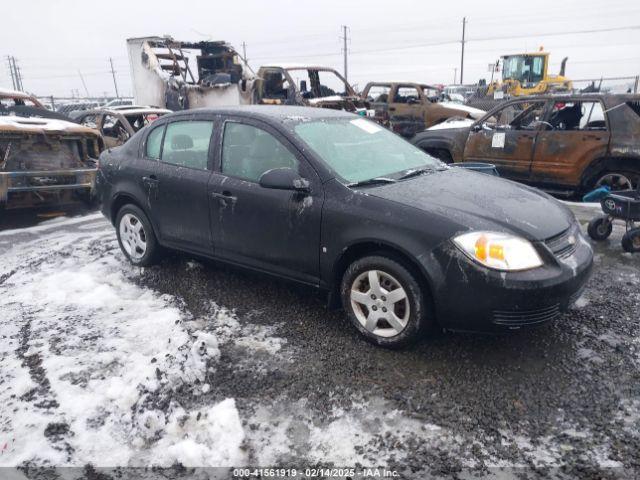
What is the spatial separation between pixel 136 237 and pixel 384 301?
2.86 m

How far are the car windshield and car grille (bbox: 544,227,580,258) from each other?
1.18 meters

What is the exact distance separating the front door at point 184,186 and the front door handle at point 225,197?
14 cm

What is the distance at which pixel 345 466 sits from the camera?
230cm

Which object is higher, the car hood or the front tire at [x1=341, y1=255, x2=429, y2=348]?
the car hood

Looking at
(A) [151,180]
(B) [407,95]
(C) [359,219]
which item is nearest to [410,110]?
(B) [407,95]

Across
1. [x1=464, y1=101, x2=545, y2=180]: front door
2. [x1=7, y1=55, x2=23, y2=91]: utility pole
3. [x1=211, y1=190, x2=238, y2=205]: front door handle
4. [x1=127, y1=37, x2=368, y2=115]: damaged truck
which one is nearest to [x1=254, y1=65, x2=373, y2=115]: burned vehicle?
[x1=127, y1=37, x2=368, y2=115]: damaged truck

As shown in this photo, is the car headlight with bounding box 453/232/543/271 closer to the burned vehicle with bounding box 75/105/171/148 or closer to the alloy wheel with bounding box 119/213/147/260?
the alloy wheel with bounding box 119/213/147/260

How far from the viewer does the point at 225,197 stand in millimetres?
3875

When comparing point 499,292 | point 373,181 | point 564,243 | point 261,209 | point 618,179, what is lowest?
point 618,179

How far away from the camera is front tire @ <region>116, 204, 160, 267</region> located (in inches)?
186

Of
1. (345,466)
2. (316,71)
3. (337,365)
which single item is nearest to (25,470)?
(345,466)

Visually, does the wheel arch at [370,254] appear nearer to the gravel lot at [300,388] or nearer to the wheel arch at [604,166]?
the gravel lot at [300,388]

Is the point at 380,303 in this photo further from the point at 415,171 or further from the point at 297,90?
the point at 297,90

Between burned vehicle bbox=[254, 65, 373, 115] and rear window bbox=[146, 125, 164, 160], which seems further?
burned vehicle bbox=[254, 65, 373, 115]
